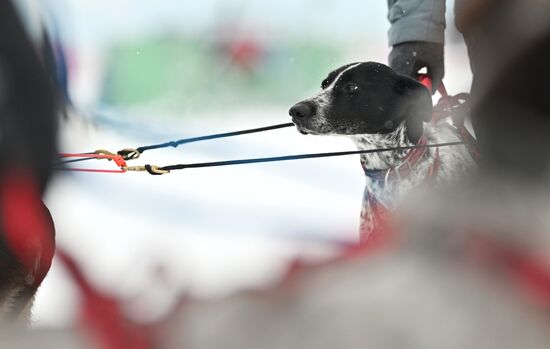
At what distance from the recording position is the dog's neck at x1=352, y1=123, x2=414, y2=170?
1182 mm

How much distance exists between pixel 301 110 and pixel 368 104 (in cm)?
15

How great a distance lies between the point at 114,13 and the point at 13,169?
18.7 inches

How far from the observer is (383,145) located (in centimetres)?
120

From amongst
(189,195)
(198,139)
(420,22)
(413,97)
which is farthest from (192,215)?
(420,22)

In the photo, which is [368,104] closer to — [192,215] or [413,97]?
[413,97]

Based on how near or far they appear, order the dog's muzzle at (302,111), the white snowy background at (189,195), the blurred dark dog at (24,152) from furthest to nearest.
Result: the white snowy background at (189,195) < the dog's muzzle at (302,111) < the blurred dark dog at (24,152)

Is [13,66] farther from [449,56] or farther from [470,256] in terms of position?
[470,256]

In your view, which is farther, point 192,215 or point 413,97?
point 192,215

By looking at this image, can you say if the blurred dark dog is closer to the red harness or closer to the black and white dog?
the black and white dog

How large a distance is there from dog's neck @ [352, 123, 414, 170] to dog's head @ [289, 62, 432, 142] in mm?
12

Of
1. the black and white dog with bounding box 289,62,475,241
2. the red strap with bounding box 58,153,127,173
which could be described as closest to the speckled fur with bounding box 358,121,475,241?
the black and white dog with bounding box 289,62,475,241

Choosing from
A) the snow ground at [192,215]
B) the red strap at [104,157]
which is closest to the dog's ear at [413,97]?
the snow ground at [192,215]

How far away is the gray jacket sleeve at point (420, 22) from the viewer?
3.88ft

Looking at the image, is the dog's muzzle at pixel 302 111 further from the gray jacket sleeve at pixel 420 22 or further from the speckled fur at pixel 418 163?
the gray jacket sleeve at pixel 420 22
